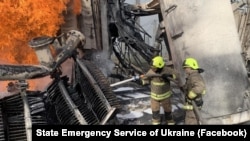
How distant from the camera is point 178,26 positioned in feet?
30.1

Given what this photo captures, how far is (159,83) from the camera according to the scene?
8.03 meters

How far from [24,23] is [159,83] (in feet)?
14.8

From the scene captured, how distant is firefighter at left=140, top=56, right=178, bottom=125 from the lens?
7.99 metres

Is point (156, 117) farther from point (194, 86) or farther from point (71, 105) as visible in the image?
point (71, 105)

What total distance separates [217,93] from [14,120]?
4.60 metres

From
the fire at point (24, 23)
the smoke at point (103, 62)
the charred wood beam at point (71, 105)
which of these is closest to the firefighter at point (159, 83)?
the charred wood beam at point (71, 105)

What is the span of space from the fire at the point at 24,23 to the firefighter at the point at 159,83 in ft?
12.4

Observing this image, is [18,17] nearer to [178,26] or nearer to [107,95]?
[107,95]

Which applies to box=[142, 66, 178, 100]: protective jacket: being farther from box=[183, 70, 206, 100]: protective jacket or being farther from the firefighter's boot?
box=[183, 70, 206, 100]: protective jacket

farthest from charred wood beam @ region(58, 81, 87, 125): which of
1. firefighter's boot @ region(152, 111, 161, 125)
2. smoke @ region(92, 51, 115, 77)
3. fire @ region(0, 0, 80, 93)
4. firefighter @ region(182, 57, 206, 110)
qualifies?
smoke @ region(92, 51, 115, 77)

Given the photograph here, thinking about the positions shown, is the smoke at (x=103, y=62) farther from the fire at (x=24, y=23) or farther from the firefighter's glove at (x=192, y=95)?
the firefighter's glove at (x=192, y=95)

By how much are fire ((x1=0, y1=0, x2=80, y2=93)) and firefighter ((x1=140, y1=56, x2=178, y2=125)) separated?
149 inches

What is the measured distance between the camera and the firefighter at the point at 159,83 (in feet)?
26.2

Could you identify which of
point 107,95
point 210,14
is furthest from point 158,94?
point 210,14
